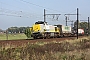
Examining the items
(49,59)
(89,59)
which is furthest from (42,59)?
(89,59)

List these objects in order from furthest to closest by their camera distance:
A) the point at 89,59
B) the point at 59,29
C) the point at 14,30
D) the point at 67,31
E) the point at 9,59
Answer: the point at 14,30
the point at 67,31
the point at 59,29
the point at 89,59
the point at 9,59

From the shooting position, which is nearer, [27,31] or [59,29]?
[27,31]

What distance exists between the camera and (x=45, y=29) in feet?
158

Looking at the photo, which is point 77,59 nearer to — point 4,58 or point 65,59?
point 65,59

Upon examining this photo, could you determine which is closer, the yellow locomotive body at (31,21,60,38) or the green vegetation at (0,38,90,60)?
the green vegetation at (0,38,90,60)

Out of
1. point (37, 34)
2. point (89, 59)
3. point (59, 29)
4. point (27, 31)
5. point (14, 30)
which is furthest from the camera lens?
point (14, 30)

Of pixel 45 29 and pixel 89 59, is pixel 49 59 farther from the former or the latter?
pixel 45 29

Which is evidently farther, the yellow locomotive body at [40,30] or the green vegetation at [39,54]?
the yellow locomotive body at [40,30]

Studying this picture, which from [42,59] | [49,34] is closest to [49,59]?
[42,59]

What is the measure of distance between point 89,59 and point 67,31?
55889 millimetres

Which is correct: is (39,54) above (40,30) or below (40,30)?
below

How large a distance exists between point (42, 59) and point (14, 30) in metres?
131

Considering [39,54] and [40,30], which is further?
[40,30]

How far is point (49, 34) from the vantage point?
165 ft
